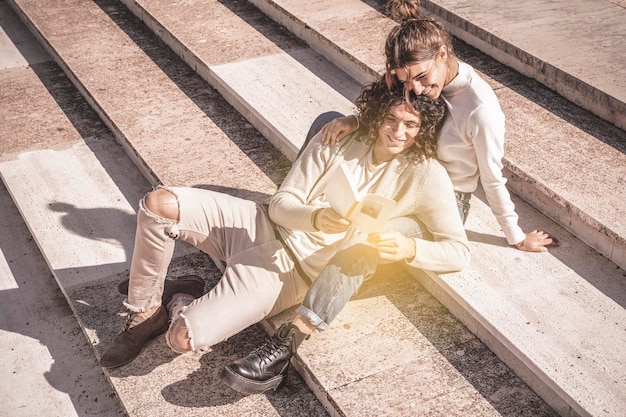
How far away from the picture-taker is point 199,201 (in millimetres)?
3949

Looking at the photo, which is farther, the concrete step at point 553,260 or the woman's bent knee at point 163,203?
the woman's bent knee at point 163,203

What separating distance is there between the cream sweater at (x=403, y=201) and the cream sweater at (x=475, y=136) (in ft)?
0.44

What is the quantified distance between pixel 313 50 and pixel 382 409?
3438mm

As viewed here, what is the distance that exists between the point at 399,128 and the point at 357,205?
1.85 feet

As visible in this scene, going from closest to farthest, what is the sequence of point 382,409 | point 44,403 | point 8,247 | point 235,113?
1. point 382,409
2. point 44,403
3. point 8,247
4. point 235,113

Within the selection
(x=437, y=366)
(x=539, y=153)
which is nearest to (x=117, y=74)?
(x=539, y=153)

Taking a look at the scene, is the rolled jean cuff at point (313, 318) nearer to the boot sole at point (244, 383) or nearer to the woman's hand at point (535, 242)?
the boot sole at point (244, 383)

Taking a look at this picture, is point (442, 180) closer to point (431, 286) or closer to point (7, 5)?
point (431, 286)

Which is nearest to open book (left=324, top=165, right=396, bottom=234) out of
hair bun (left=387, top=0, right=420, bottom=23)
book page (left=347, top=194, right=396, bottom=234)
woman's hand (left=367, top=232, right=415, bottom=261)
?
book page (left=347, top=194, right=396, bottom=234)

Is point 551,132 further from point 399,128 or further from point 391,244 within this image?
point 391,244

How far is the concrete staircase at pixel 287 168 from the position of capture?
3.72 m

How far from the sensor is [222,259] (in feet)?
13.4

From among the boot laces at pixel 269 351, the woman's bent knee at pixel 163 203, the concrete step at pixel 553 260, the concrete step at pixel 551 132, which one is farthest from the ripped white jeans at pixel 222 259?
the concrete step at pixel 551 132

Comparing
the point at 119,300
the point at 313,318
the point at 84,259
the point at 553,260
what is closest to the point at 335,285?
the point at 313,318
